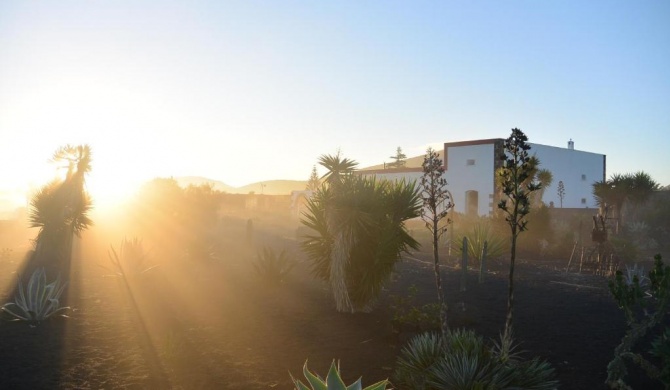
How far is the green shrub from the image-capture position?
5070 millimetres

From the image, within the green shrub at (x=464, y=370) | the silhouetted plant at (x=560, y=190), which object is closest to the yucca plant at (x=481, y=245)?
the green shrub at (x=464, y=370)

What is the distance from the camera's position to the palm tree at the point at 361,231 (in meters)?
9.28

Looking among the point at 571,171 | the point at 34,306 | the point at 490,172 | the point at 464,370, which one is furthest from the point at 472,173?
the point at 464,370

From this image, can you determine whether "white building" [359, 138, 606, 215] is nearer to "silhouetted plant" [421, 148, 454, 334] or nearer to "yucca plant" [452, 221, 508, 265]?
"yucca plant" [452, 221, 508, 265]

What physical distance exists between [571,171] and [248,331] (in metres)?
35.3

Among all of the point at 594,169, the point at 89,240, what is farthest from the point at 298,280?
the point at 594,169

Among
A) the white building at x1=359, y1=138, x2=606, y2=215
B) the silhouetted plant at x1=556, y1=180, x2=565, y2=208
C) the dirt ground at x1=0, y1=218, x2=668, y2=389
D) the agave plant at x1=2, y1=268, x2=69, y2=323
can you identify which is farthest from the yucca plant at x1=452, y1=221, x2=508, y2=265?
the silhouetted plant at x1=556, y1=180, x2=565, y2=208

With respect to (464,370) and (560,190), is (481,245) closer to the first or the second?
(464,370)

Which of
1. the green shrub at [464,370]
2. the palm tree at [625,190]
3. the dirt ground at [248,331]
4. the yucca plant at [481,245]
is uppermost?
the palm tree at [625,190]

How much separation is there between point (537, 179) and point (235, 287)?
22.6 meters

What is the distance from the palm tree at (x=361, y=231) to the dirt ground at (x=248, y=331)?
514 millimetres

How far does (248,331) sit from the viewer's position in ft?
27.4

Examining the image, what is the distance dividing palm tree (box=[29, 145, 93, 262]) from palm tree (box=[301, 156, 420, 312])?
9.29 m

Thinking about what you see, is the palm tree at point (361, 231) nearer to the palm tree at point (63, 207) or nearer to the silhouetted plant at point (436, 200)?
the silhouetted plant at point (436, 200)
